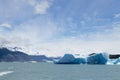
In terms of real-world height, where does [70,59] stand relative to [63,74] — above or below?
above

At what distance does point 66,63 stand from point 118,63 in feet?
90.5

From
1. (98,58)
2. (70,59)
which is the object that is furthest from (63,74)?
(70,59)

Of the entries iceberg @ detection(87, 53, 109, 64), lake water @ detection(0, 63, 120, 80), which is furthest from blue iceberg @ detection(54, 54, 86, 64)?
lake water @ detection(0, 63, 120, 80)

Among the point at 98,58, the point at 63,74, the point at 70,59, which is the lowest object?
the point at 63,74

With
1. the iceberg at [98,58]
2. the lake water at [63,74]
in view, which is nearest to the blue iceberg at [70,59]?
the iceberg at [98,58]

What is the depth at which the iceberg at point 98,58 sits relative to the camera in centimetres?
11798

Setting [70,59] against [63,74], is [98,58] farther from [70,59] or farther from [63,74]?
[63,74]

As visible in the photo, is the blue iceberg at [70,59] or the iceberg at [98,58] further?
the blue iceberg at [70,59]

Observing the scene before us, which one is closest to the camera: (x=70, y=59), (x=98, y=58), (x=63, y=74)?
(x=63, y=74)

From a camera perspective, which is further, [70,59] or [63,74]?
[70,59]

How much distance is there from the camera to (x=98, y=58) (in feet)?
405

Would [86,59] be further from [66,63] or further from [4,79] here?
[4,79]

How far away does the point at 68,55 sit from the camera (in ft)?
404

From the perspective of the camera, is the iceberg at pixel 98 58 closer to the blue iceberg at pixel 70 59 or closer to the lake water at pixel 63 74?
the blue iceberg at pixel 70 59
